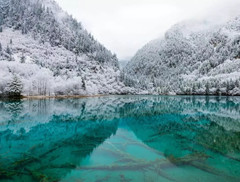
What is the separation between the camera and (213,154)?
55.6 ft

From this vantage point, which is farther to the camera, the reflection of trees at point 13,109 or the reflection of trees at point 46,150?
the reflection of trees at point 13,109

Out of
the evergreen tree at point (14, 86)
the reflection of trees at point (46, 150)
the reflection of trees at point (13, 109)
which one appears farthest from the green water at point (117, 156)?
the evergreen tree at point (14, 86)

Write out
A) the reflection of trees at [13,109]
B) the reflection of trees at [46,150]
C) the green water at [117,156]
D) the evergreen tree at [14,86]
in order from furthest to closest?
1. the evergreen tree at [14,86]
2. the reflection of trees at [13,109]
3. the reflection of trees at [46,150]
4. the green water at [117,156]

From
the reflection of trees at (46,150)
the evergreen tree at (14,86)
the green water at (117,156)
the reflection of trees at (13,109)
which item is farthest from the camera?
the evergreen tree at (14,86)

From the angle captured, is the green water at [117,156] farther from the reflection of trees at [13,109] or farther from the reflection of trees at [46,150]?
the reflection of trees at [13,109]

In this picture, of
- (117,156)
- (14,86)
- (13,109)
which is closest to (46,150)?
(117,156)

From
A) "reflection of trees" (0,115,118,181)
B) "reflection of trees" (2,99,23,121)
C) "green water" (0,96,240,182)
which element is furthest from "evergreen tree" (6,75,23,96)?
"reflection of trees" (0,115,118,181)

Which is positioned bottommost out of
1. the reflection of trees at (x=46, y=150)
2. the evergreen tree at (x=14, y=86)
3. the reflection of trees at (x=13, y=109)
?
the reflection of trees at (x=46, y=150)

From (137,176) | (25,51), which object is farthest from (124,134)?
(25,51)

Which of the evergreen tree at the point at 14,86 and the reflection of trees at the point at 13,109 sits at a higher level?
the evergreen tree at the point at 14,86

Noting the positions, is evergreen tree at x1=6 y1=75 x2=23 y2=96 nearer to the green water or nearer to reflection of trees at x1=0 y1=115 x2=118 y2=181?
the green water

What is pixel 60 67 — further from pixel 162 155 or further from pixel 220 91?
pixel 162 155

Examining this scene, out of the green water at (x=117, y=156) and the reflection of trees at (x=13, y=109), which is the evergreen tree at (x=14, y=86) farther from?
the green water at (x=117, y=156)

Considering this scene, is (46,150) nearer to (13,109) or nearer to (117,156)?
(117,156)
